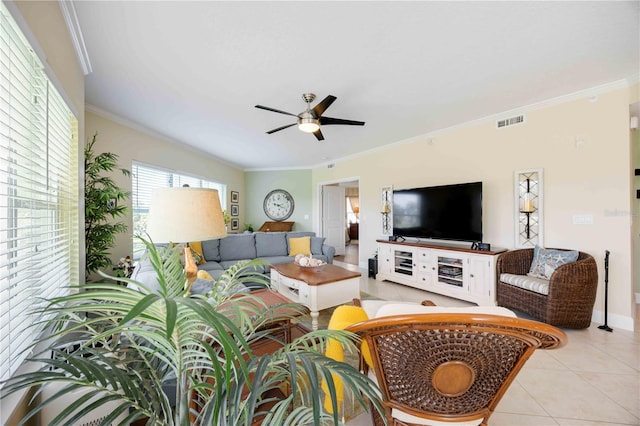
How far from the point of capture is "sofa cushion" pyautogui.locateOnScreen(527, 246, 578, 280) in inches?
112

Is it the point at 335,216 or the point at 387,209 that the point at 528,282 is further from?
the point at 335,216

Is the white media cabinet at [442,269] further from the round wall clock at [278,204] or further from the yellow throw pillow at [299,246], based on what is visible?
the round wall clock at [278,204]

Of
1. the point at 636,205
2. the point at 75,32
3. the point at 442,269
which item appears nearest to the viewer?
the point at 75,32

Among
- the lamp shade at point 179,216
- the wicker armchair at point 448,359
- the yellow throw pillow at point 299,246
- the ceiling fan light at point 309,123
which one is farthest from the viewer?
the yellow throw pillow at point 299,246

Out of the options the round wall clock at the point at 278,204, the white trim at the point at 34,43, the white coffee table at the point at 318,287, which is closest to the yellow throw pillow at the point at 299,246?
the white coffee table at the point at 318,287

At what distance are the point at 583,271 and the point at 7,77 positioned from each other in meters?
4.21

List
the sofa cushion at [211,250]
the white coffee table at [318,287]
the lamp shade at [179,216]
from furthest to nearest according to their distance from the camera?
the sofa cushion at [211,250] → the white coffee table at [318,287] → the lamp shade at [179,216]

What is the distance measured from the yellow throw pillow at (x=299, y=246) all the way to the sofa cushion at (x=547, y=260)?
3.23 metres

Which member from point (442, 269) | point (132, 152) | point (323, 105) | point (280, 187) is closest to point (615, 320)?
point (442, 269)

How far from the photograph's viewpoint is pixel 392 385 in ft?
3.73

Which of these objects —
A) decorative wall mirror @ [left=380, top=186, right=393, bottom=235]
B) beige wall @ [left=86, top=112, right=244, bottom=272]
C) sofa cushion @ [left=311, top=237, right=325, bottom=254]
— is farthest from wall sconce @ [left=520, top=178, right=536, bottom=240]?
beige wall @ [left=86, top=112, right=244, bottom=272]

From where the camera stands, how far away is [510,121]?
3.48m

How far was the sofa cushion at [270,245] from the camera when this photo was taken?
486cm

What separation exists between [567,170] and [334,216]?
16.1 feet
